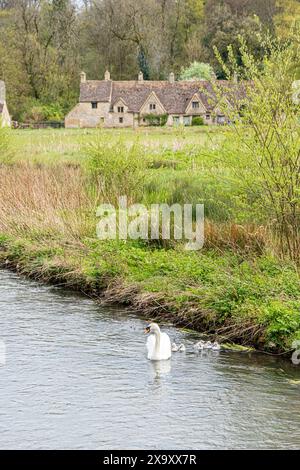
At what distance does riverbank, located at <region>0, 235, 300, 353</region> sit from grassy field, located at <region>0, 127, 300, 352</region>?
2 cm

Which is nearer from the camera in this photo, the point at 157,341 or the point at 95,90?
the point at 157,341

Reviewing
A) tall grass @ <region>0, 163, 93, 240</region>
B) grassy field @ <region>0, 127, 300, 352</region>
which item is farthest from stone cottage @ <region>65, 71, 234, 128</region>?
tall grass @ <region>0, 163, 93, 240</region>

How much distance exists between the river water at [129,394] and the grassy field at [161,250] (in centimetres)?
75

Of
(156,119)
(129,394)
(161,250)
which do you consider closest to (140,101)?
(156,119)

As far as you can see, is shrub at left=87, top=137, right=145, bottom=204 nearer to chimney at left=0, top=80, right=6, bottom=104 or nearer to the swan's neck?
the swan's neck

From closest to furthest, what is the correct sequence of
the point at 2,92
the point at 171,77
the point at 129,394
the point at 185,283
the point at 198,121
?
the point at 129,394, the point at 185,283, the point at 2,92, the point at 198,121, the point at 171,77

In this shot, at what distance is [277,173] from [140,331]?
4035 millimetres

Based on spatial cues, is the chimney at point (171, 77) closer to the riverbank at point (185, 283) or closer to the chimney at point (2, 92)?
the chimney at point (2, 92)

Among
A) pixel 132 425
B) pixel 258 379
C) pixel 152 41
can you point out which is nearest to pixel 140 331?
pixel 258 379

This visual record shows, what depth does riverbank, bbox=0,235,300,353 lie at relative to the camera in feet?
43.7

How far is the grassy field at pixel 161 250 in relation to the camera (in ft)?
45.4

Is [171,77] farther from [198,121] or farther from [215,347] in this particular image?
[215,347]

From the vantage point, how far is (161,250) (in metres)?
18.0

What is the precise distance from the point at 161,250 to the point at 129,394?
7.10 meters
